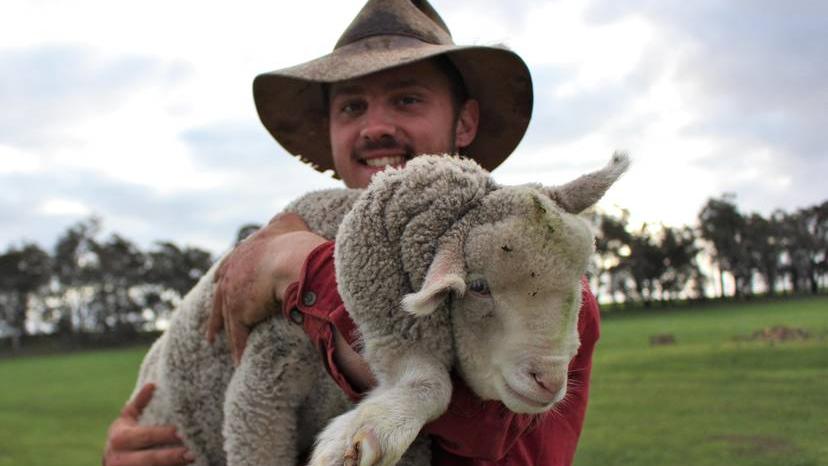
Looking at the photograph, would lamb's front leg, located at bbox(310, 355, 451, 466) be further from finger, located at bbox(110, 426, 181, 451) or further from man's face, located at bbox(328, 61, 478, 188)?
finger, located at bbox(110, 426, 181, 451)

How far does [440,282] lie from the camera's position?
5.36ft

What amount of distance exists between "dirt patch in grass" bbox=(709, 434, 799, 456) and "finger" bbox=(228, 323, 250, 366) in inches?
231

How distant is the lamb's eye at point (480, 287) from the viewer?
5.73ft

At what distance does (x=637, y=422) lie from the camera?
9.20 m

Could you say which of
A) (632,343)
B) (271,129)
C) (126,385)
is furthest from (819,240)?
(271,129)

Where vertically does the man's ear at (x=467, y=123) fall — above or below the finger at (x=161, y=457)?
above

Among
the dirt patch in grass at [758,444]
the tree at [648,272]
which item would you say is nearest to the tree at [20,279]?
the tree at [648,272]

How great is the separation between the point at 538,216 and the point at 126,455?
6.69ft

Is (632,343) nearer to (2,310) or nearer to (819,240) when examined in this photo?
(819,240)

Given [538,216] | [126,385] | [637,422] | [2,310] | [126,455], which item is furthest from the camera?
[2,310]

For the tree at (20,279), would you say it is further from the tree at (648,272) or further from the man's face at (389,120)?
the man's face at (389,120)

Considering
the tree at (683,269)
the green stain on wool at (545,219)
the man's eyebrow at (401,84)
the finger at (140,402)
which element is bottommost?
the tree at (683,269)

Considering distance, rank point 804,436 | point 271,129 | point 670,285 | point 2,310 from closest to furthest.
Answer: point 271,129 < point 804,436 < point 670,285 < point 2,310

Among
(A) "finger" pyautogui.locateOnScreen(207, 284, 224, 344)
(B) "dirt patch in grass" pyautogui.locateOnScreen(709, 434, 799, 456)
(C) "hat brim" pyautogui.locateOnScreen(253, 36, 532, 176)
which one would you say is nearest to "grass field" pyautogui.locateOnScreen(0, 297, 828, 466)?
(B) "dirt patch in grass" pyautogui.locateOnScreen(709, 434, 799, 456)
